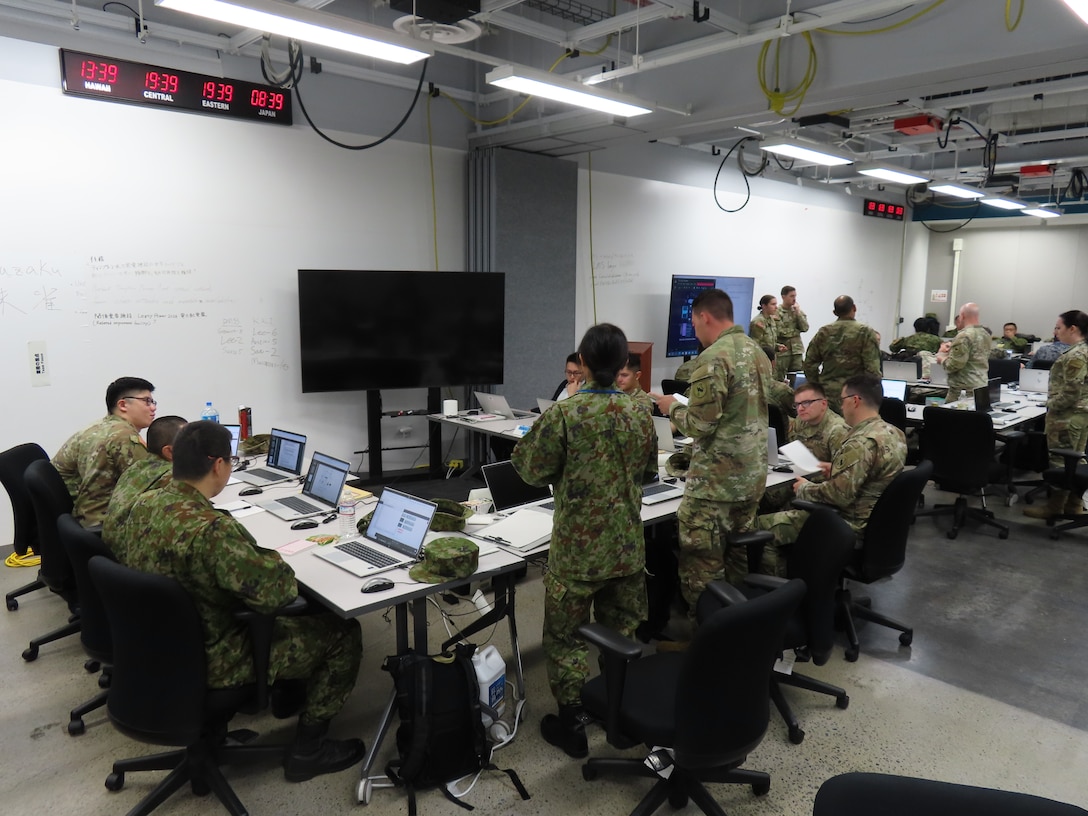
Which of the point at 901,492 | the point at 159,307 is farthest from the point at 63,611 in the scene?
the point at 901,492

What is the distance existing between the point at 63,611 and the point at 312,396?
2.30 meters

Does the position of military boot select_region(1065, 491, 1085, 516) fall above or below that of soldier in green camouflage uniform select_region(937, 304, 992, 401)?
below

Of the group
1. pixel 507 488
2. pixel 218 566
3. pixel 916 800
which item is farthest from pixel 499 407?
pixel 916 800

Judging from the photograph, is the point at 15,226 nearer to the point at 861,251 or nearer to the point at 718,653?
the point at 718,653

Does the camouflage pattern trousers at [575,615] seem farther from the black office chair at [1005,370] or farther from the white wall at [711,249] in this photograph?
the black office chair at [1005,370]

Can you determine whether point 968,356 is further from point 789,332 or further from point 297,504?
point 297,504

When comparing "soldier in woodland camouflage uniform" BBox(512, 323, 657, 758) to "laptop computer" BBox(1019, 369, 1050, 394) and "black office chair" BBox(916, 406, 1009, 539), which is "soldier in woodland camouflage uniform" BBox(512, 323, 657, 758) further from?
"laptop computer" BBox(1019, 369, 1050, 394)

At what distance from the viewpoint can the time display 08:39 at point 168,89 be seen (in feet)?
14.3

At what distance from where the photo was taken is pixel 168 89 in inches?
183

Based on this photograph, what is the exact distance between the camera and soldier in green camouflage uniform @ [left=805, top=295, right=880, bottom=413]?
5965 millimetres

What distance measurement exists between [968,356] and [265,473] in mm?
5748

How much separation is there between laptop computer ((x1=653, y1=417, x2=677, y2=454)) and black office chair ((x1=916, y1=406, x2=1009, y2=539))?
1913 mm

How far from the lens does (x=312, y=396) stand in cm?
562

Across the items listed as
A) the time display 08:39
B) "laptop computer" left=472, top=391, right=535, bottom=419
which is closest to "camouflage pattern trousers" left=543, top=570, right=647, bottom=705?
"laptop computer" left=472, top=391, right=535, bottom=419
